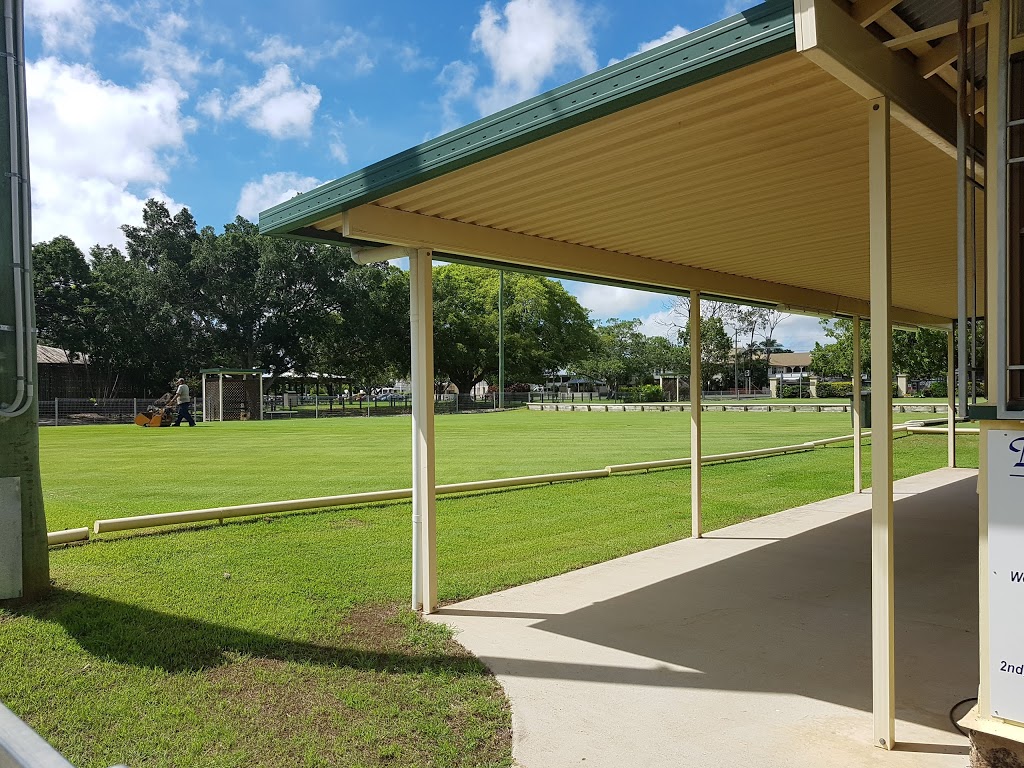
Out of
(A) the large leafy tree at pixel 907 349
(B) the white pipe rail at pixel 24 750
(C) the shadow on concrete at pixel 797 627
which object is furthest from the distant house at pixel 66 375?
(B) the white pipe rail at pixel 24 750

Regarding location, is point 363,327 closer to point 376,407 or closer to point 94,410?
point 376,407

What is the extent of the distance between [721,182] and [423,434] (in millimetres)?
2825

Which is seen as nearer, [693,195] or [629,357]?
[693,195]

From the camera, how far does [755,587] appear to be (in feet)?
20.7

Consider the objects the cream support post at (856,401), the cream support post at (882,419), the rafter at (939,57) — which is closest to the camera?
the cream support post at (882,419)

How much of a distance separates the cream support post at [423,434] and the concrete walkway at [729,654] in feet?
0.98

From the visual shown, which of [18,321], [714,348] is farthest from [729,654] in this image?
[714,348]

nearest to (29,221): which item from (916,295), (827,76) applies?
(827,76)

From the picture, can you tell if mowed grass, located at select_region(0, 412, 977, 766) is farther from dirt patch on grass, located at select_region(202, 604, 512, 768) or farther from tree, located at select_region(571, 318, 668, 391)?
tree, located at select_region(571, 318, 668, 391)

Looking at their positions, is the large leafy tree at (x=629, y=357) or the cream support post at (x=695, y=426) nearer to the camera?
the cream support post at (x=695, y=426)

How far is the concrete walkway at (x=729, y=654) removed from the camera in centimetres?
356

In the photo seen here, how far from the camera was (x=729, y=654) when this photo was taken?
15.5 ft

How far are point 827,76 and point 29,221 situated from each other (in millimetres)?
5976

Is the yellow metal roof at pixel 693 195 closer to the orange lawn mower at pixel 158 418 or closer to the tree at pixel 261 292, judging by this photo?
the orange lawn mower at pixel 158 418
